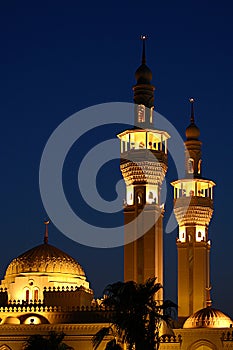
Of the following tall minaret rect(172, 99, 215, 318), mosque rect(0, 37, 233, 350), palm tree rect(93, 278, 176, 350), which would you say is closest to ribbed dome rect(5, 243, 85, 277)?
mosque rect(0, 37, 233, 350)

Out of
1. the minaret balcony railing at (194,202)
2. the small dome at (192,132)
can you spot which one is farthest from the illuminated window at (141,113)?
the small dome at (192,132)

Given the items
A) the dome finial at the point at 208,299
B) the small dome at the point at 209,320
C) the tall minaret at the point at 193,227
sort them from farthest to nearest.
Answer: the tall minaret at the point at 193,227
the dome finial at the point at 208,299
the small dome at the point at 209,320

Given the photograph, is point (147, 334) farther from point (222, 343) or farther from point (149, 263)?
point (149, 263)

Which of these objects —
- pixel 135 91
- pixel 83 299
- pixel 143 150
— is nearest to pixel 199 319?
pixel 83 299

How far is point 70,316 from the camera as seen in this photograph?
4816 centimetres

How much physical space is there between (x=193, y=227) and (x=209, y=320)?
42.2 feet

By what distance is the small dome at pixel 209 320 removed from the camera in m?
45.5

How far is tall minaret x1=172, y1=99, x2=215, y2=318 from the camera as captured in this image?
56.6 meters

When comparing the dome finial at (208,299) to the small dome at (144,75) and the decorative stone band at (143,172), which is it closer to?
the decorative stone band at (143,172)

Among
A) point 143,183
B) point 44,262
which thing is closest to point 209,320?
point 143,183

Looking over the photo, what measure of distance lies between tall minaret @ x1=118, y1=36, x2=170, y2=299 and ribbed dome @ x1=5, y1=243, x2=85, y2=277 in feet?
12.1

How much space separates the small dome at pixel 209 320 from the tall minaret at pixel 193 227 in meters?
7.92

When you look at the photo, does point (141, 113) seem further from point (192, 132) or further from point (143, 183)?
point (192, 132)

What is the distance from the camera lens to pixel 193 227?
5791 cm
